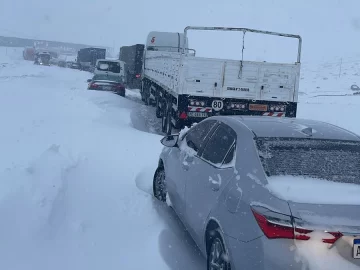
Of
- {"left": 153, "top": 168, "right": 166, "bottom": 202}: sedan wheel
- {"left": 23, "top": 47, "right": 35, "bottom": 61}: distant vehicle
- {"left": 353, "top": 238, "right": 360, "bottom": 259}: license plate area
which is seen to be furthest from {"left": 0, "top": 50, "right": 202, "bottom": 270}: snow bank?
{"left": 23, "top": 47, "right": 35, "bottom": 61}: distant vehicle

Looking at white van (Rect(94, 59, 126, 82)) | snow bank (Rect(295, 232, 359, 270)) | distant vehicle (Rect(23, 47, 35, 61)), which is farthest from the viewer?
distant vehicle (Rect(23, 47, 35, 61))

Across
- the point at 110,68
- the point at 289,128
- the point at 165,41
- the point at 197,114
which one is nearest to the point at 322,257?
the point at 289,128

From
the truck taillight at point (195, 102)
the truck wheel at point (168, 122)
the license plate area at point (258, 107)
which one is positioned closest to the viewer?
the truck taillight at point (195, 102)

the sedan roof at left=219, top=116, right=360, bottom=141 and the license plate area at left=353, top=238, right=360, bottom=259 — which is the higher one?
the sedan roof at left=219, top=116, right=360, bottom=141

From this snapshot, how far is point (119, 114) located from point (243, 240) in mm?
10642

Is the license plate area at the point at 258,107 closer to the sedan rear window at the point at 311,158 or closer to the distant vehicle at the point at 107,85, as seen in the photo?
the sedan rear window at the point at 311,158

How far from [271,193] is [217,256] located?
922 millimetres

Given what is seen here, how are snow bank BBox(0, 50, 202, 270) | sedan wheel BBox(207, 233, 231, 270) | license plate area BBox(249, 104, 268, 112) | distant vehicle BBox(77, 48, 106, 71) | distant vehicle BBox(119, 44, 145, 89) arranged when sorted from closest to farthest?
sedan wheel BBox(207, 233, 231, 270) → snow bank BBox(0, 50, 202, 270) → license plate area BBox(249, 104, 268, 112) → distant vehicle BBox(119, 44, 145, 89) → distant vehicle BBox(77, 48, 106, 71)

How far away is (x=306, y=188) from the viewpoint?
10.3 ft

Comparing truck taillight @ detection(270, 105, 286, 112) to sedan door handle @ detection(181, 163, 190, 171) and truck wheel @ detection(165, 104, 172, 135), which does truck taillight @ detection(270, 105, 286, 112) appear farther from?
sedan door handle @ detection(181, 163, 190, 171)

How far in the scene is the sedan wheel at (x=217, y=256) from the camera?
3555mm

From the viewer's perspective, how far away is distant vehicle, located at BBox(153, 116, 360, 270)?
286 cm

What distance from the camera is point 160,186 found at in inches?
245

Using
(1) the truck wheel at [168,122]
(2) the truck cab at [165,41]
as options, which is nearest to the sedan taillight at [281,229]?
(1) the truck wheel at [168,122]
